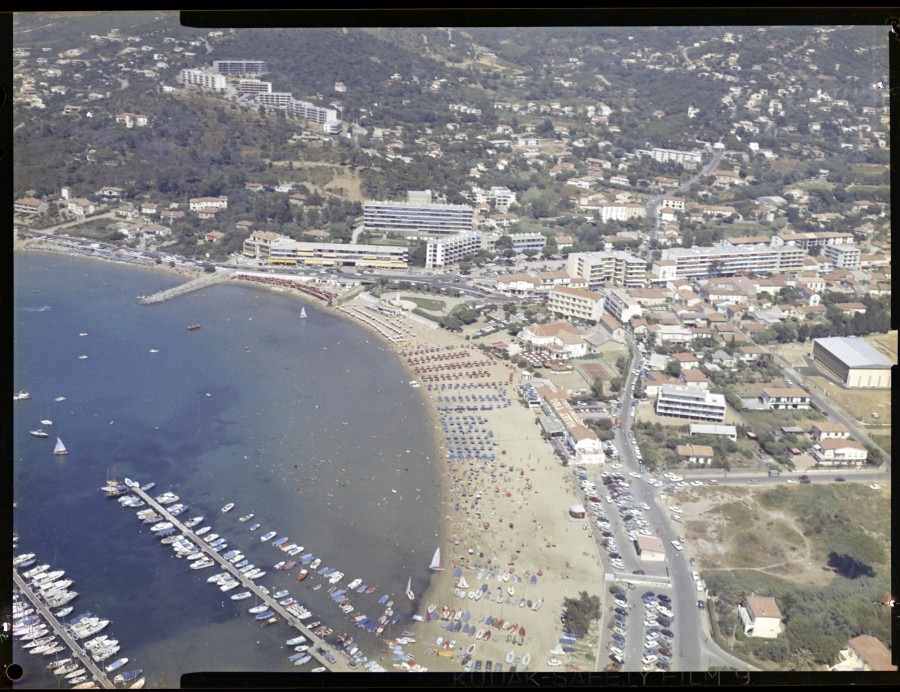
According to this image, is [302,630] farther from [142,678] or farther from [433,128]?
[433,128]

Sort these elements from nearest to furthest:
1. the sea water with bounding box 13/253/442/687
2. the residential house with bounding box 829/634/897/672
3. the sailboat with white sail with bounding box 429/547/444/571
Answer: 1. the residential house with bounding box 829/634/897/672
2. the sea water with bounding box 13/253/442/687
3. the sailboat with white sail with bounding box 429/547/444/571

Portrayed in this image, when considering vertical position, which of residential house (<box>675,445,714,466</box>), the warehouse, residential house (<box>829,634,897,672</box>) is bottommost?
residential house (<box>675,445,714,466</box>)

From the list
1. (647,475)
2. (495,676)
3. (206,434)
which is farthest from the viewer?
(206,434)

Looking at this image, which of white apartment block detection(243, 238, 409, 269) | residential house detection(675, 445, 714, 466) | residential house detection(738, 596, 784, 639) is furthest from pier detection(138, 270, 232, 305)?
residential house detection(738, 596, 784, 639)

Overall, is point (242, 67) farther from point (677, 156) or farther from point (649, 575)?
point (649, 575)

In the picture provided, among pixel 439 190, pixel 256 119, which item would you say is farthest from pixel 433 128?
pixel 256 119

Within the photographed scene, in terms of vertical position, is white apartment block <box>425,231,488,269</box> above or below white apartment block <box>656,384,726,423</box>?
above

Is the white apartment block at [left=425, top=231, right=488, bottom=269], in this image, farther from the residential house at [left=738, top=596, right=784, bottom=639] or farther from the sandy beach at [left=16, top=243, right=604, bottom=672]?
the residential house at [left=738, top=596, right=784, bottom=639]
